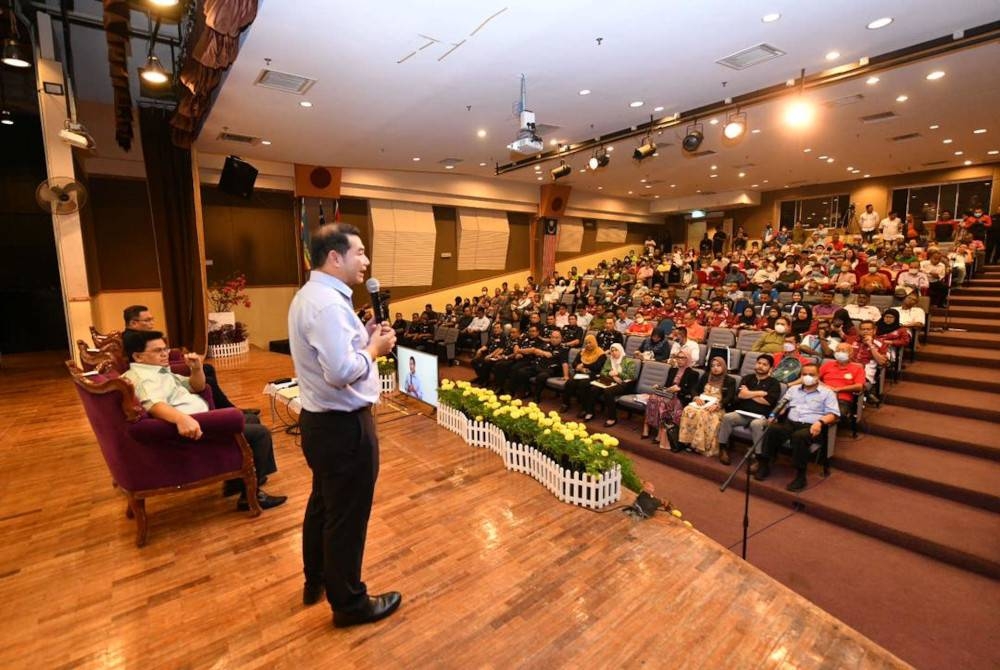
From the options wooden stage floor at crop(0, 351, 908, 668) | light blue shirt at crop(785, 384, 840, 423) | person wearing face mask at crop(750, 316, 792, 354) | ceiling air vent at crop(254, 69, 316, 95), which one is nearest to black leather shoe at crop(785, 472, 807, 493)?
light blue shirt at crop(785, 384, 840, 423)

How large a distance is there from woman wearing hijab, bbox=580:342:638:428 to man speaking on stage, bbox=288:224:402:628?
3.87m

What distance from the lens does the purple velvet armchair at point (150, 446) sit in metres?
2.35

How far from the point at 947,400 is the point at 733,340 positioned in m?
2.16

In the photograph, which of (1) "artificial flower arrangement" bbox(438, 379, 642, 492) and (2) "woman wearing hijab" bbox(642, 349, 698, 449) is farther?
(2) "woman wearing hijab" bbox(642, 349, 698, 449)

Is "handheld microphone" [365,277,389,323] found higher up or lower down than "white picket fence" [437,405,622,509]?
higher up

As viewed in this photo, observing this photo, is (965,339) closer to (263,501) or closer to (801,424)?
(801,424)

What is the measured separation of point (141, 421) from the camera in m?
2.37

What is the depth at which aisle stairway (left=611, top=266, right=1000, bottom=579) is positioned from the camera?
3127 millimetres

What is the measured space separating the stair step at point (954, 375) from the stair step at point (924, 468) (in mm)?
1241

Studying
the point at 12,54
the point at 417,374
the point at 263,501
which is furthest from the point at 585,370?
the point at 12,54

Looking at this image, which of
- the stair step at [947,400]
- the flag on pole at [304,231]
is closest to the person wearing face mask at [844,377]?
the stair step at [947,400]

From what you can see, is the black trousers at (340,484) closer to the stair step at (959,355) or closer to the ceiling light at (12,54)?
the ceiling light at (12,54)

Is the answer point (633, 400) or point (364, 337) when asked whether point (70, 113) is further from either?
point (633, 400)

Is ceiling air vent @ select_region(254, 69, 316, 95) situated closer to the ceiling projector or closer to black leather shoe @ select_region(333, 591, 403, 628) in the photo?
the ceiling projector
